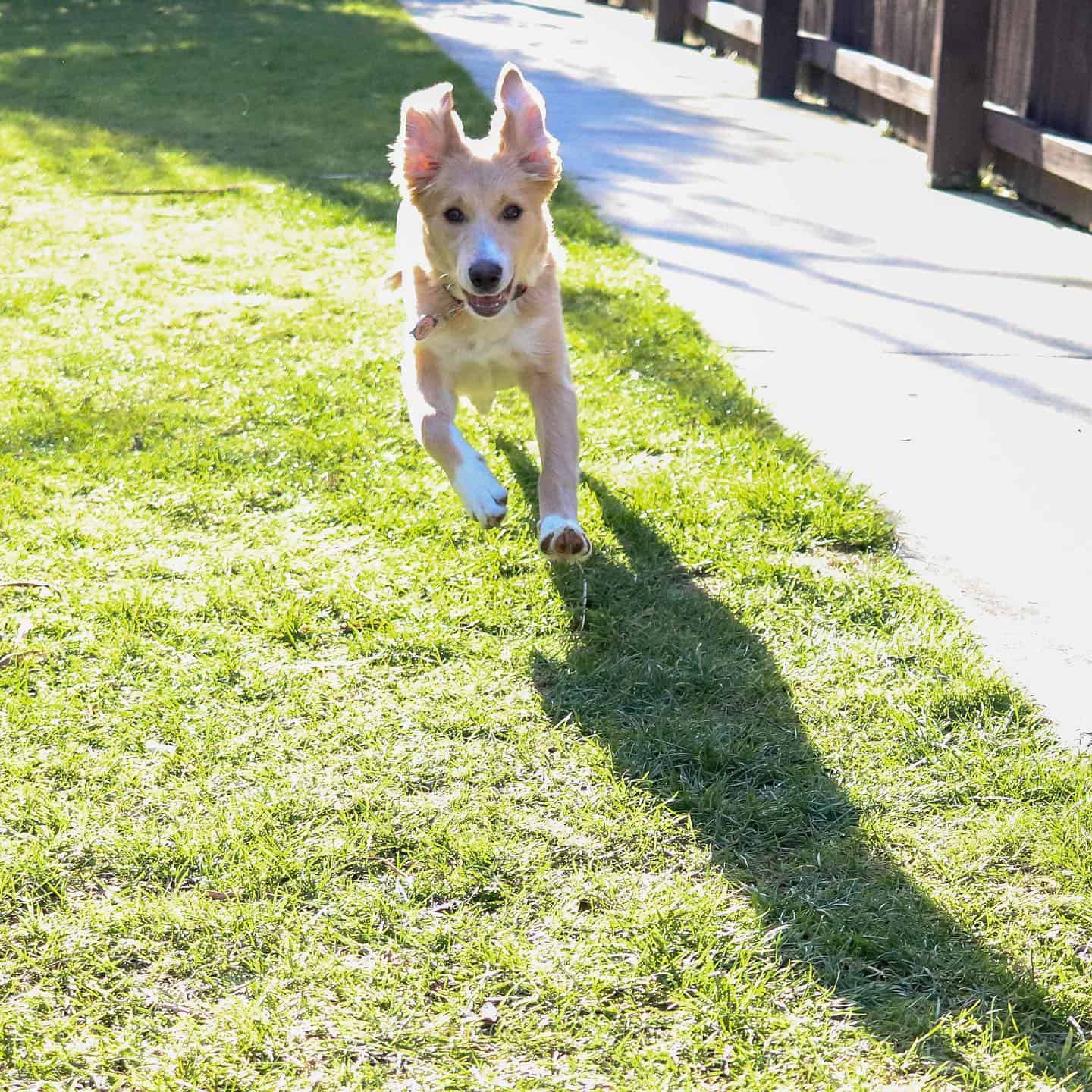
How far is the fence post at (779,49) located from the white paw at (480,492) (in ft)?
29.1

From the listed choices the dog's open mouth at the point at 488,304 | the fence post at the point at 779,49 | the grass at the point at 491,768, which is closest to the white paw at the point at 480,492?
the grass at the point at 491,768

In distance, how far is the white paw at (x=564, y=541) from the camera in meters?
3.64

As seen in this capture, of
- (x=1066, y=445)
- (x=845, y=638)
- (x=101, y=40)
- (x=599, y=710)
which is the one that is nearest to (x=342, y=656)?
(x=599, y=710)

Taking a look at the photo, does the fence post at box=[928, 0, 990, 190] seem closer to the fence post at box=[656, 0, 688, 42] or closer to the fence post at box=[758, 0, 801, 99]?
the fence post at box=[758, 0, 801, 99]

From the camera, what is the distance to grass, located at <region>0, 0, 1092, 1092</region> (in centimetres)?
234

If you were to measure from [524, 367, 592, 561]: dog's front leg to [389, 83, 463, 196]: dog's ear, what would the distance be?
660 mm

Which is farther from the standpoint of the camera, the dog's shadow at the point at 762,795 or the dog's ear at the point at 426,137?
the dog's ear at the point at 426,137

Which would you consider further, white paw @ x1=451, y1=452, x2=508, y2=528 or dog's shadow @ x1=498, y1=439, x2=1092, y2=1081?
white paw @ x1=451, y1=452, x2=508, y2=528

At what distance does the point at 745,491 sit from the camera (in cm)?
432

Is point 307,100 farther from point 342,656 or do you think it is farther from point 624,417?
point 342,656

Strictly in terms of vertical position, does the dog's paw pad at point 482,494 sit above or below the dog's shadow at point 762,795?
above

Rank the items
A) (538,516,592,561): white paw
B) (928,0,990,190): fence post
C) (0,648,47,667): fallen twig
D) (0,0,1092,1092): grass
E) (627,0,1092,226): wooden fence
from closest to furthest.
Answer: (0,0,1092,1092): grass
(0,648,47,667): fallen twig
(538,516,592,561): white paw
(627,0,1092,226): wooden fence
(928,0,990,190): fence post

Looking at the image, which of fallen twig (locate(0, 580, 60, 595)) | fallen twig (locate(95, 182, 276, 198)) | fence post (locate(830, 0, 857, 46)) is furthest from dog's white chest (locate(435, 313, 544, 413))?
fence post (locate(830, 0, 857, 46))

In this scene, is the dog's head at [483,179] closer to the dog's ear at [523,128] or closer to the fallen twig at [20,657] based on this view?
the dog's ear at [523,128]
